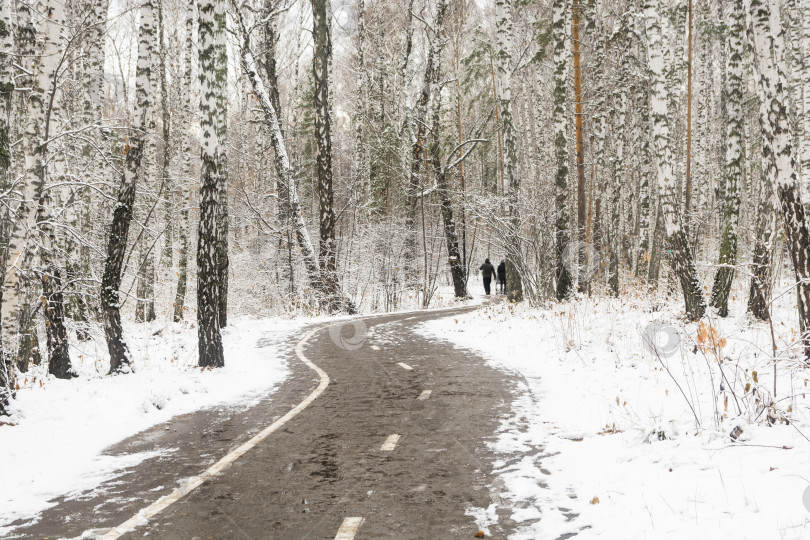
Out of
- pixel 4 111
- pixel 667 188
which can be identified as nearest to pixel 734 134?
pixel 667 188

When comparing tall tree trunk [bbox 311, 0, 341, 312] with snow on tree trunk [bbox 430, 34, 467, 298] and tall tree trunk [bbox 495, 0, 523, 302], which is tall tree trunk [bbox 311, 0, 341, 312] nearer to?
snow on tree trunk [bbox 430, 34, 467, 298]

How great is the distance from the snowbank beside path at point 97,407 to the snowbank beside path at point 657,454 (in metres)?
4.23

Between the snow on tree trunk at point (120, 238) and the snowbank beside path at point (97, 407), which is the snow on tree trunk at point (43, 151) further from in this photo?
the snowbank beside path at point (97, 407)

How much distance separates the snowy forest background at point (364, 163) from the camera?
939 centimetres

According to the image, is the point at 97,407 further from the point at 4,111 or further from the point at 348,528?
the point at 348,528

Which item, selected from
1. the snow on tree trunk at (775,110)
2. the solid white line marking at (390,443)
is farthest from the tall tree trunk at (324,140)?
the solid white line marking at (390,443)

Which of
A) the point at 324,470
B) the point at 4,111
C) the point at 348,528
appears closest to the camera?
the point at 348,528

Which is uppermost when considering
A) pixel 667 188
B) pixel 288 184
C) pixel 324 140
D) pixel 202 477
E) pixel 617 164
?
pixel 324 140

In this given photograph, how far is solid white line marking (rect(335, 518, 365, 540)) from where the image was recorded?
446 cm

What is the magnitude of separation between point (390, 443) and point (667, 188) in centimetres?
979

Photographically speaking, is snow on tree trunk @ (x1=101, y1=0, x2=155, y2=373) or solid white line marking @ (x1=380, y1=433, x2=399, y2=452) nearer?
solid white line marking @ (x1=380, y1=433, x2=399, y2=452)

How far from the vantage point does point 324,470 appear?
6.05m

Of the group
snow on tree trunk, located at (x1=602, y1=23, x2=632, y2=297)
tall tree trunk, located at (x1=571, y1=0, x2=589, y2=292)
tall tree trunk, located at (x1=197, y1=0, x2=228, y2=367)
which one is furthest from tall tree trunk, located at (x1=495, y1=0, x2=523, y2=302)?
tall tree trunk, located at (x1=197, y1=0, x2=228, y2=367)

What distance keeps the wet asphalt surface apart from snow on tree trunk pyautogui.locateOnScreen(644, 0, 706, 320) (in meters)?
5.16
